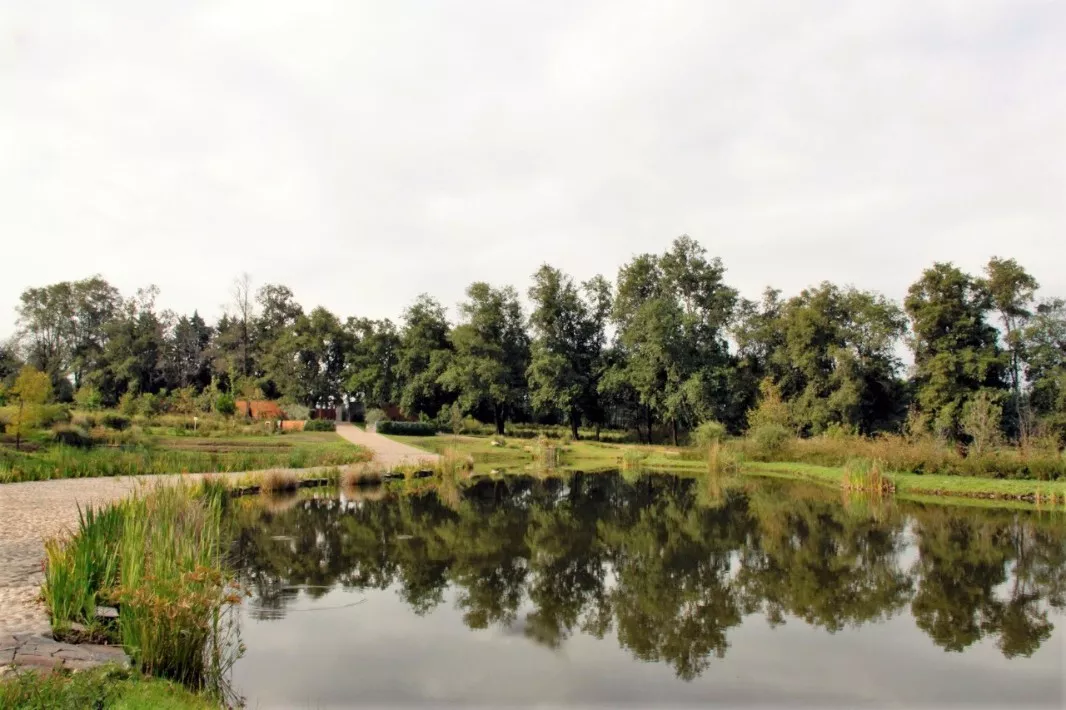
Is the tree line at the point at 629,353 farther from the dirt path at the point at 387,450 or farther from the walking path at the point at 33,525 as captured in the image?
the walking path at the point at 33,525

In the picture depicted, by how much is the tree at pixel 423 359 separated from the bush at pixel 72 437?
26735 millimetres

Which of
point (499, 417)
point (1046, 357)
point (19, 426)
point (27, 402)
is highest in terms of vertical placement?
point (1046, 357)

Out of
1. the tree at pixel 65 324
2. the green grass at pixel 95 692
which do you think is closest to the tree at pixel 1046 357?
the green grass at pixel 95 692

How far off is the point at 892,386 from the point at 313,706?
43.7 metres

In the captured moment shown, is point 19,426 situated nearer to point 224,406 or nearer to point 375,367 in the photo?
point 224,406

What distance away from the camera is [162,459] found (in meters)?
20.5

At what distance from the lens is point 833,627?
836 cm

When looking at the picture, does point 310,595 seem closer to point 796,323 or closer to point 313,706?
point 313,706

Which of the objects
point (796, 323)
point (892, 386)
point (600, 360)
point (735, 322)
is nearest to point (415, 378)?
point (600, 360)

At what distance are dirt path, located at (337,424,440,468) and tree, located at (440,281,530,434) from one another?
29.7ft

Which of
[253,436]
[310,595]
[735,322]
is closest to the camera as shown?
[310,595]

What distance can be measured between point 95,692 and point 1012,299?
148 ft

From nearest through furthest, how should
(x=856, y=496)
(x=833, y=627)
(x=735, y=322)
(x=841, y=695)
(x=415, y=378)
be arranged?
1. (x=841, y=695)
2. (x=833, y=627)
3. (x=856, y=496)
4. (x=735, y=322)
5. (x=415, y=378)

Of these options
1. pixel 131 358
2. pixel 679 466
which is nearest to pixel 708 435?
pixel 679 466
